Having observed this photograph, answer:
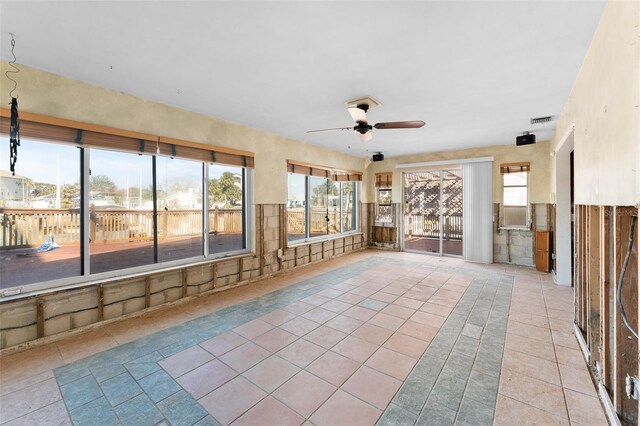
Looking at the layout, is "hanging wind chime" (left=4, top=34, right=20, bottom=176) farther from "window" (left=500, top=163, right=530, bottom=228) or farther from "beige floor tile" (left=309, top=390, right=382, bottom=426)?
"window" (left=500, top=163, right=530, bottom=228)

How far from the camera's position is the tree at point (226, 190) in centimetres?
435

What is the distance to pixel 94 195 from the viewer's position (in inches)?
125

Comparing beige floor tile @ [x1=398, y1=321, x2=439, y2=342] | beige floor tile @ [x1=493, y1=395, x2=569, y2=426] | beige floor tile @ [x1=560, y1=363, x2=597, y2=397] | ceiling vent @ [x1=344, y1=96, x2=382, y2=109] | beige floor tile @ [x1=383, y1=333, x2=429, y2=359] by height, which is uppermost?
ceiling vent @ [x1=344, y1=96, x2=382, y2=109]

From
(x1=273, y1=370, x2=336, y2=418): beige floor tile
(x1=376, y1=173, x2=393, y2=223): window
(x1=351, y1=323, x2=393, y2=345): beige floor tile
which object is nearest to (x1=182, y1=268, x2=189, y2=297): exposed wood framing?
(x1=273, y1=370, x2=336, y2=418): beige floor tile

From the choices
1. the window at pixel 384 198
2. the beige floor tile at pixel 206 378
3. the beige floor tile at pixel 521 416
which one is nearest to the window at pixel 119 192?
the beige floor tile at pixel 206 378

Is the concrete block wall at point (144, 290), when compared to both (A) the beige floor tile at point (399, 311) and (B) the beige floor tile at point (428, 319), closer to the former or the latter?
(A) the beige floor tile at point (399, 311)

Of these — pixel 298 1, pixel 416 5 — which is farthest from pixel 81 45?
pixel 416 5

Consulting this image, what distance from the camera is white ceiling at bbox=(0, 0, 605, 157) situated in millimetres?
1821

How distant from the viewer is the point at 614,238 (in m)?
1.67

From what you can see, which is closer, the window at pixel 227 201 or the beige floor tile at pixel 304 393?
the beige floor tile at pixel 304 393

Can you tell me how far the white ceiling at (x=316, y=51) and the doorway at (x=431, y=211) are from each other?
3.94 metres

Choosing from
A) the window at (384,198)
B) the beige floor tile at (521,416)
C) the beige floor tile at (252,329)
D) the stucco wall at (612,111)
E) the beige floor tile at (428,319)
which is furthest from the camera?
the window at (384,198)

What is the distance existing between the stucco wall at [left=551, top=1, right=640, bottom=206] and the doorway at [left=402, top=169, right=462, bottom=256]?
4850 mm

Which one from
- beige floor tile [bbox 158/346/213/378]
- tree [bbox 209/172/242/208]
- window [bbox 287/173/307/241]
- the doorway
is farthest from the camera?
the doorway
